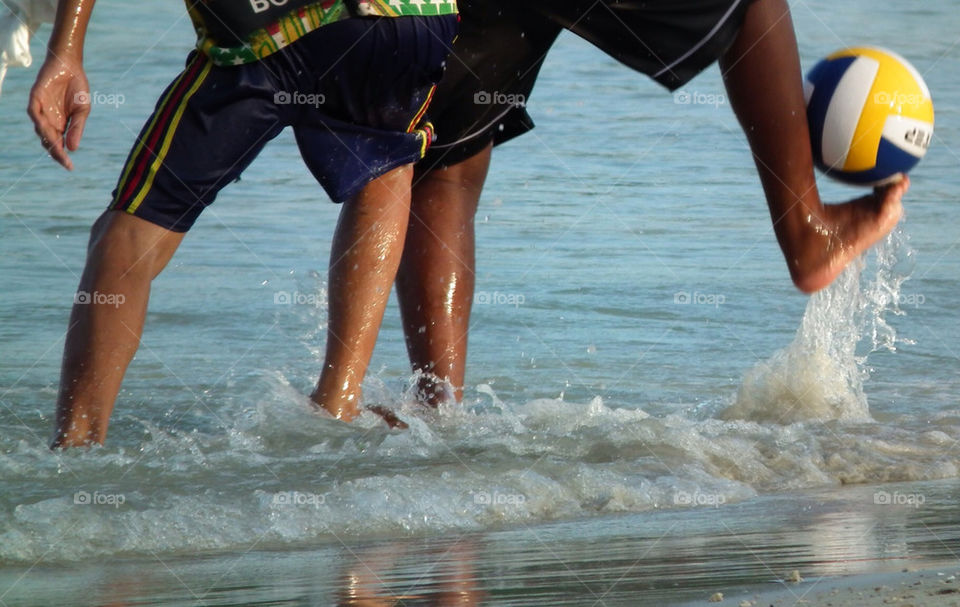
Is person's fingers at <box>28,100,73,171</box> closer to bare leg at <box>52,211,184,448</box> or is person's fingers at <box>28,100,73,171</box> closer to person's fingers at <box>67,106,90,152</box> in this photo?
person's fingers at <box>67,106,90,152</box>

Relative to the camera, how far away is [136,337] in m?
3.11

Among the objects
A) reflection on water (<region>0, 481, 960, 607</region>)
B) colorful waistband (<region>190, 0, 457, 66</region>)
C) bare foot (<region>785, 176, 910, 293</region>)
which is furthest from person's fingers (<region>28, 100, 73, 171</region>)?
bare foot (<region>785, 176, 910, 293</region>)

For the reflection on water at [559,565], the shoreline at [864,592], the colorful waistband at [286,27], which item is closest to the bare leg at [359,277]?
the colorful waistband at [286,27]

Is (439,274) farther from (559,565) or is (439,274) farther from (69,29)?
(559,565)

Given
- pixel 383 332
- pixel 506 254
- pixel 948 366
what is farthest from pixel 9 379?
pixel 948 366

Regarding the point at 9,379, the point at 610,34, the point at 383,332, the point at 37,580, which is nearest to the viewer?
the point at 37,580

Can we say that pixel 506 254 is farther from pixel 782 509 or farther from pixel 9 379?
pixel 782 509

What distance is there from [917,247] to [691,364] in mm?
2250

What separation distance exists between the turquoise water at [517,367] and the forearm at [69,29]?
0.85 metres

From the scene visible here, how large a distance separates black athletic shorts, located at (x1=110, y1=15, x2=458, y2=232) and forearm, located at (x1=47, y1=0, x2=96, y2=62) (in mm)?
219

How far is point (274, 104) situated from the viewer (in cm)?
310

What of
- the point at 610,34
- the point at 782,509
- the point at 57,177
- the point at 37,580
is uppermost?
the point at 610,34

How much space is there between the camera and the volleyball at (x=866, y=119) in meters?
3.53

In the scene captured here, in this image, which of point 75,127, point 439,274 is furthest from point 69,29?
point 439,274
